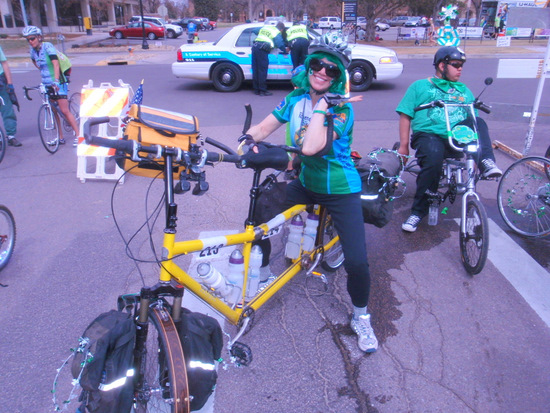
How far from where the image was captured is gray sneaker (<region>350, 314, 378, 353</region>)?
2984mm

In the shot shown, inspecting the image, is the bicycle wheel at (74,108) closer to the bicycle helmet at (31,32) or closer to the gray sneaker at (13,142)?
the gray sneaker at (13,142)

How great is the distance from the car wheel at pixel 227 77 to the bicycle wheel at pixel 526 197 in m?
8.64

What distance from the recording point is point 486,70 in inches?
650

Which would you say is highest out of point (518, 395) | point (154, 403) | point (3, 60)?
point (3, 60)

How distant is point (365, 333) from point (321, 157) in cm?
125

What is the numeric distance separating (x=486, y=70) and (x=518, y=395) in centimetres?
1649

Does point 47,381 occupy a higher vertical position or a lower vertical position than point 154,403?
lower

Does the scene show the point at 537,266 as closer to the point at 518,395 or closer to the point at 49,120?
the point at 518,395

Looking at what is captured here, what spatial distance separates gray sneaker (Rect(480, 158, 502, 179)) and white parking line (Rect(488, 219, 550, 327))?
2.46 ft

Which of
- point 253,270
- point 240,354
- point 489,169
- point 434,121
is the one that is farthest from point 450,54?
point 240,354

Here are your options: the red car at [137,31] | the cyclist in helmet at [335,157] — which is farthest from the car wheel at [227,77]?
the red car at [137,31]

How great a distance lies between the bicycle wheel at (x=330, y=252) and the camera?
359 centimetres

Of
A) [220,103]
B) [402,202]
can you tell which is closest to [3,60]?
[220,103]

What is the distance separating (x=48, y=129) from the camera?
7207mm
